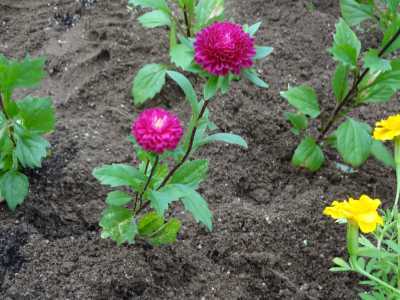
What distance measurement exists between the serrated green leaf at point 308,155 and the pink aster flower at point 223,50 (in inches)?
33.8

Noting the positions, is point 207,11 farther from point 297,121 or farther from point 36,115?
point 36,115

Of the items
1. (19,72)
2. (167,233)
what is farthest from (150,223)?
(19,72)

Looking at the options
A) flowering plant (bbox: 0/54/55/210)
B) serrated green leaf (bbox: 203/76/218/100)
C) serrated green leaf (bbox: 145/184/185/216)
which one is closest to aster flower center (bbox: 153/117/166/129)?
serrated green leaf (bbox: 203/76/218/100)

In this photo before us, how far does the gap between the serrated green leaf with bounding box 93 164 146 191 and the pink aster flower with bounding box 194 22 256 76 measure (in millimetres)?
415

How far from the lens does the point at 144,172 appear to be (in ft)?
6.63

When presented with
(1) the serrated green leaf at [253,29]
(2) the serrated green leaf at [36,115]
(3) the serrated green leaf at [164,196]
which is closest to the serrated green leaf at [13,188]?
(2) the serrated green leaf at [36,115]

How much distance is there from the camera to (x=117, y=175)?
6.29 feet

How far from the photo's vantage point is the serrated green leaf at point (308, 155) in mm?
2535

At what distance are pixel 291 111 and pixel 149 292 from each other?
1096 millimetres

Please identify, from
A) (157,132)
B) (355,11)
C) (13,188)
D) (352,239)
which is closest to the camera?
(157,132)

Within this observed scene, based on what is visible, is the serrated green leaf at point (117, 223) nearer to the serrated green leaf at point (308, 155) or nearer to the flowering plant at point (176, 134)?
the flowering plant at point (176, 134)

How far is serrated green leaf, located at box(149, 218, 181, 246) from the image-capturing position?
2.13 m

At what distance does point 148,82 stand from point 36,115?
468 millimetres

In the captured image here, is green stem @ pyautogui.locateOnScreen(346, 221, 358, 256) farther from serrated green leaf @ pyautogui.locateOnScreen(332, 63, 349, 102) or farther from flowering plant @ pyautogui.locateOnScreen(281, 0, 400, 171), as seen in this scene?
serrated green leaf @ pyautogui.locateOnScreen(332, 63, 349, 102)
